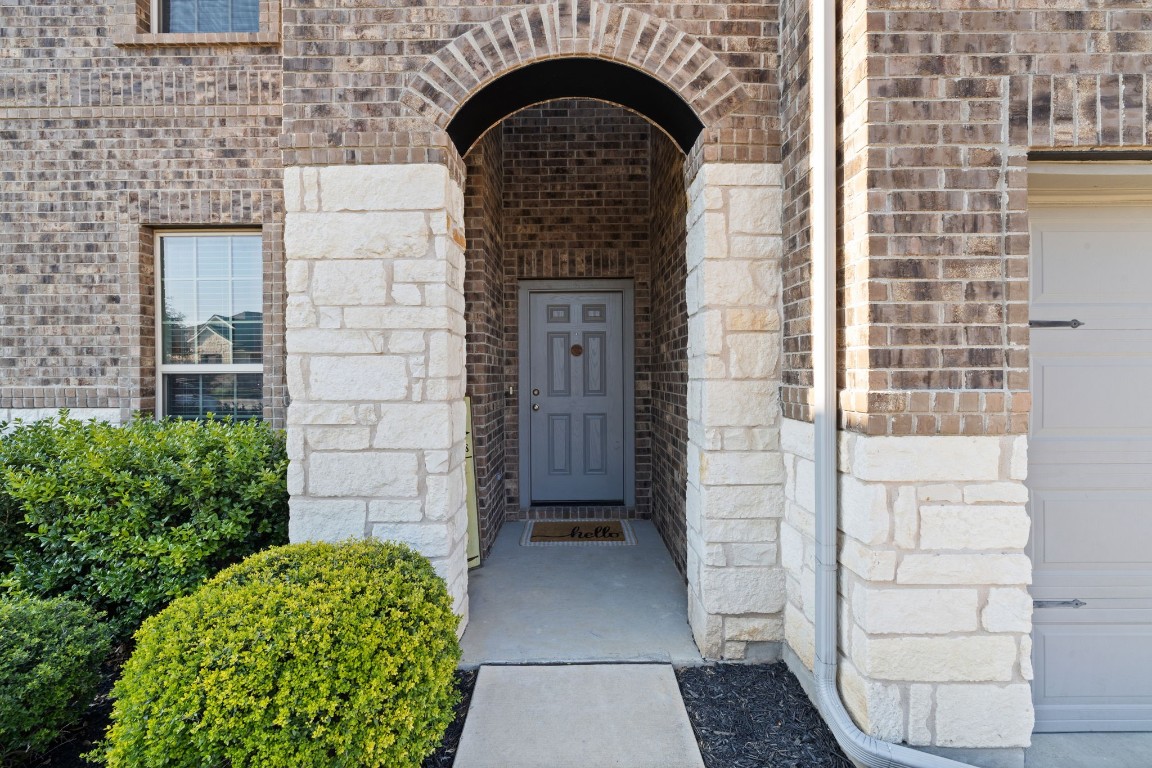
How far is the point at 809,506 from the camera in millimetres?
2740

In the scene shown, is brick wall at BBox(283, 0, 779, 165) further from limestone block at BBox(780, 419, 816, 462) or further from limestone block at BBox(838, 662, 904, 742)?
limestone block at BBox(838, 662, 904, 742)

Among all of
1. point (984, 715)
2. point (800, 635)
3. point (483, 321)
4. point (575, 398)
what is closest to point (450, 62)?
A: point (483, 321)

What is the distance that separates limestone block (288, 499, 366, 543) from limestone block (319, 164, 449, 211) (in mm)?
1514

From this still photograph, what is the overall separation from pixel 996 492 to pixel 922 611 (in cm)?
54

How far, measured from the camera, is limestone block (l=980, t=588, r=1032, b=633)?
2318 millimetres

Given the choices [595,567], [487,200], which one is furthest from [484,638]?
[487,200]

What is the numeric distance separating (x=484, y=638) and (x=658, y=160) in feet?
13.3

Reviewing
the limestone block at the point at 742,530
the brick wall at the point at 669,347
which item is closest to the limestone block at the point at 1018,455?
the limestone block at the point at 742,530

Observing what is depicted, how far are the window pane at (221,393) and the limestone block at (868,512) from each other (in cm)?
473

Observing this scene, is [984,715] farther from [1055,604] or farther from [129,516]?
[129,516]

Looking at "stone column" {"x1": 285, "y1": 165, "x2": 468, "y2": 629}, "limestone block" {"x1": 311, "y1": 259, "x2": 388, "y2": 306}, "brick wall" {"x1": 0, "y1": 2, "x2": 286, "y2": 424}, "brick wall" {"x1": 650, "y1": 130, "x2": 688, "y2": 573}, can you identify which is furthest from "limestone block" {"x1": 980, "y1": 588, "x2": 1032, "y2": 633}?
"brick wall" {"x1": 0, "y1": 2, "x2": 286, "y2": 424}

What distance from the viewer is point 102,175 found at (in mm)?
4848

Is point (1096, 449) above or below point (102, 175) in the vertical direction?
below

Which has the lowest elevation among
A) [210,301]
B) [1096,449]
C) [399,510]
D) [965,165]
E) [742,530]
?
[742,530]
